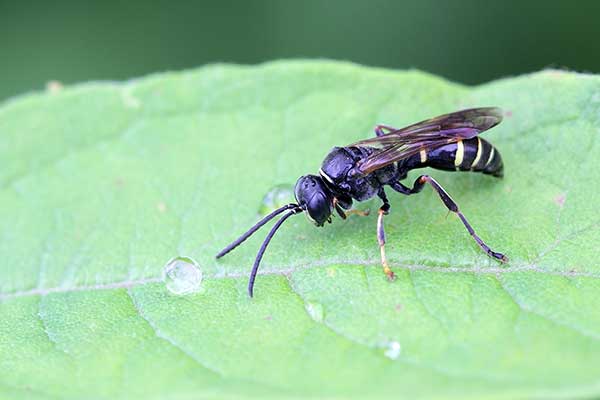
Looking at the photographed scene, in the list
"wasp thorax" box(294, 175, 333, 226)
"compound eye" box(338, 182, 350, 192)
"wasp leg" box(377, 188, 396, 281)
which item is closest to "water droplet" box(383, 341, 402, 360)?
"wasp leg" box(377, 188, 396, 281)

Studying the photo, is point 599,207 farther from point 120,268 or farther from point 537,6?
point 537,6

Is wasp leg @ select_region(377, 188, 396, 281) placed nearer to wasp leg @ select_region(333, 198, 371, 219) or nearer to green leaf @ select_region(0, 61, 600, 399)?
green leaf @ select_region(0, 61, 600, 399)

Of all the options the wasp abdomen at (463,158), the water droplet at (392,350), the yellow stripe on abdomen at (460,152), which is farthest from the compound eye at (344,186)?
the water droplet at (392,350)

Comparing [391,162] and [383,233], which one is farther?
[391,162]

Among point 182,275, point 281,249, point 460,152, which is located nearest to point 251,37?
point 460,152

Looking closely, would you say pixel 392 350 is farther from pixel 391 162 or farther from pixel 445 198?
pixel 391 162

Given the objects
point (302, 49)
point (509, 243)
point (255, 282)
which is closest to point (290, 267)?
point (255, 282)
